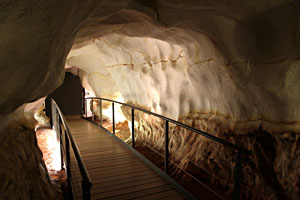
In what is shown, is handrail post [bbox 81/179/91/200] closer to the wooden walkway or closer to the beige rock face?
the beige rock face

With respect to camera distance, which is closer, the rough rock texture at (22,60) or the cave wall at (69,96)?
the rough rock texture at (22,60)

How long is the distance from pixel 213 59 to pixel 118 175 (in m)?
2.36

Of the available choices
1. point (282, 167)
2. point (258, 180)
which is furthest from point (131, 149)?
point (282, 167)

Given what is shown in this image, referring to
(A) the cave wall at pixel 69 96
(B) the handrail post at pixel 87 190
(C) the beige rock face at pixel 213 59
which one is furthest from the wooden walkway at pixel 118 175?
(A) the cave wall at pixel 69 96

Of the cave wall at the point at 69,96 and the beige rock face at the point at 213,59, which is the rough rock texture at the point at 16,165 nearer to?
the beige rock face at the point at 213,59

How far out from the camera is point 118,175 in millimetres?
3092

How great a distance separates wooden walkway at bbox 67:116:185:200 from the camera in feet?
8.53

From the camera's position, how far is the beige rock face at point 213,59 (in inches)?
42.9

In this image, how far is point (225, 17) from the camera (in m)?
2.87

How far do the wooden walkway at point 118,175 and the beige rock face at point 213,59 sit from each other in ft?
4.57

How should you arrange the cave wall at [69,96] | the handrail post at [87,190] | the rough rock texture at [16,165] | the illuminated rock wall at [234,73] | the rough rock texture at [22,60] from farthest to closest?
1. the cave wall at [69,96]
2. the illuminated rock wall at [234,73]
3. the rough rock texture at [16,165]
4. the handrail post at [87,190]
5. the rough rock texture at [22,60]

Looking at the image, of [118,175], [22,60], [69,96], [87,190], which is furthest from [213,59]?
[69,96]

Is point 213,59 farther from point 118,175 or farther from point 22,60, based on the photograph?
point 22,60

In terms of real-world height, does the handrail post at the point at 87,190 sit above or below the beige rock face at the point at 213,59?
below
